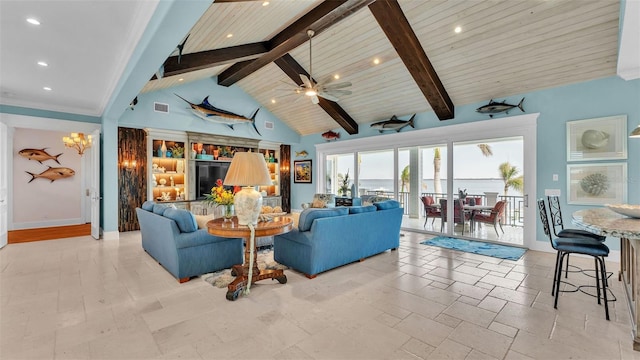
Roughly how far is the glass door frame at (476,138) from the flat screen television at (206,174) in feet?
12.4

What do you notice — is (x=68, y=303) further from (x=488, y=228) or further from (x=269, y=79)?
(x=488, y=228)

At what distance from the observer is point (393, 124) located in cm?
698

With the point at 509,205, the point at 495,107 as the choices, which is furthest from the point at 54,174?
the point at 509,205

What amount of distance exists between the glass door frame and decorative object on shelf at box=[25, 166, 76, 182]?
7.94 meters

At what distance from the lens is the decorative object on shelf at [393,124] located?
22.3ft

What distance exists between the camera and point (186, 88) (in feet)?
23.6

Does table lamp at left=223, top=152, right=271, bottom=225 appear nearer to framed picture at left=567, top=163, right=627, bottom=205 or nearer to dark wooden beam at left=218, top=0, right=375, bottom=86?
dark wooden beam at left=218, top=0, right=375, bottom=86

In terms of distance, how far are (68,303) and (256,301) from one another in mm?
1960

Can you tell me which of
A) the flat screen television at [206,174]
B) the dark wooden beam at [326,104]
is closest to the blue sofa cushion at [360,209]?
the dark wooden beam at [326,104]

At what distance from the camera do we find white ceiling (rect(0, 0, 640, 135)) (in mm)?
2896

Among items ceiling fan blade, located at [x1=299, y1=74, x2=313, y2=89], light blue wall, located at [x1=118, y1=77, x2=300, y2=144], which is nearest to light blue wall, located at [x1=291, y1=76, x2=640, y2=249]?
ceiling fan blade, located at [x1=299, y1=74, x2=313, y2=89]

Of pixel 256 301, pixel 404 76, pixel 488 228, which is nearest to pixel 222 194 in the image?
pixel 256 301

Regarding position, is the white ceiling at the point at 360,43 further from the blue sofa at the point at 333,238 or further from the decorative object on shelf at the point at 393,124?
the blue sofa at the point at 333,238

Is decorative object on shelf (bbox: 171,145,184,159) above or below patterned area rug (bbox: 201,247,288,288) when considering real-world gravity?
above
